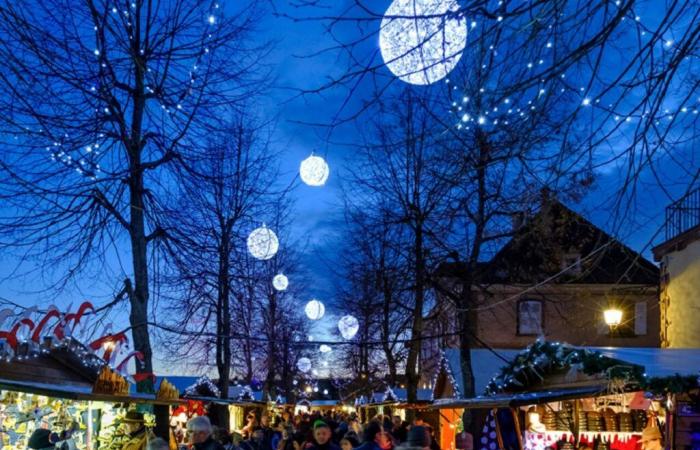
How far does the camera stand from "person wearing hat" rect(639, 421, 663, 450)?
38.8ft

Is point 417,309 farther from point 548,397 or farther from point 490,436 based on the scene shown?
point 548,397

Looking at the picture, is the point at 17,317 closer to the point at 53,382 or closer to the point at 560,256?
the point at 53,382

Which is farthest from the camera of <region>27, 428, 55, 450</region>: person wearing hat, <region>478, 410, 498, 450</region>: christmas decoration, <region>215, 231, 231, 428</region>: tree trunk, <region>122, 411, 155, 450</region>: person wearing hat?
<region>215, 231, 231, 428</region>: tree trunk

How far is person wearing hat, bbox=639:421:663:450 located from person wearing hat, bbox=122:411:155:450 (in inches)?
308

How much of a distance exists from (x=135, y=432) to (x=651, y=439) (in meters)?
8.50

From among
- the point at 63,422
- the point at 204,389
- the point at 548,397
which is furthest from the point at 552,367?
the point at 204,389

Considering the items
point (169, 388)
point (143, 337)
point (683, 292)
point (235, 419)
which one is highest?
point (683, 292)

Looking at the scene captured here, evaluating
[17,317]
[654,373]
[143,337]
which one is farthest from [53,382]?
[654,373]

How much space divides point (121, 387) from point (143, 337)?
130 centimetres

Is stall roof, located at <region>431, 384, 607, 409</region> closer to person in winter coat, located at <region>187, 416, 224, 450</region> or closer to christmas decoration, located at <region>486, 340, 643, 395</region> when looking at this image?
christmas decoration, located at <region>486, 340, 643, 395</region>

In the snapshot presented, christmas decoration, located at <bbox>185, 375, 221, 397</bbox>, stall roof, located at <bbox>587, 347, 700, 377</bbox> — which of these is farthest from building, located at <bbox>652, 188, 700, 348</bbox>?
christmas decoration, located at <bbox>185, 375, 221, 397</bbox>

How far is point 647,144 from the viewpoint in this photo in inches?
195

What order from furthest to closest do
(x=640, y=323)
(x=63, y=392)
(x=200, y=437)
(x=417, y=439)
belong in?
(x=640, y=323) → (x=63, y=392) → (x=200, y=437) → (x=417, y=439)

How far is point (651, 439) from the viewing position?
468 inches
